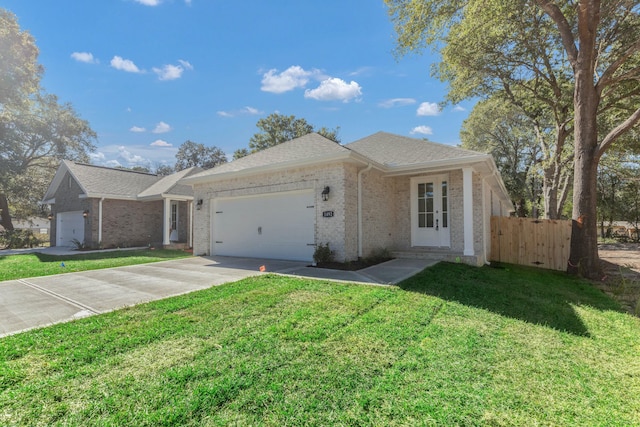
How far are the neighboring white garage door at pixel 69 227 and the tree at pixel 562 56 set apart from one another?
60.8 feet

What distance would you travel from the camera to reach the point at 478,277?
689cm

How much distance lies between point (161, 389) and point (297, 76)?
16.2 m

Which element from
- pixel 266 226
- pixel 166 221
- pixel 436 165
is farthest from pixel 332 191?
pixel 166 221

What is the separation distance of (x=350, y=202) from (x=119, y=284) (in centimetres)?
576

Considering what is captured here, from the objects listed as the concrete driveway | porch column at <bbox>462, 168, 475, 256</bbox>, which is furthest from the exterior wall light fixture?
porch column at <bbox>462, 168, 475, 256</bbox>

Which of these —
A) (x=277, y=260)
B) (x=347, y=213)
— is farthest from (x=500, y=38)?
(x=277, y=260)

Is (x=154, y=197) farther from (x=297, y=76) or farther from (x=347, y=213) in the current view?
(x=347, y=213)

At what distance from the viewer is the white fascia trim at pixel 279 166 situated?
775 cm

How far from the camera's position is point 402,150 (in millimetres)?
10391

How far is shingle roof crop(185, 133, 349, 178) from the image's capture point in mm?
8367

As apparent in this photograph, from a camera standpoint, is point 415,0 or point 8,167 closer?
point 415,0

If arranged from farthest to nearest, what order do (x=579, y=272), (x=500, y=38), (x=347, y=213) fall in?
(x=500, y=38), (x=579, y=272), (x=347, y=213)

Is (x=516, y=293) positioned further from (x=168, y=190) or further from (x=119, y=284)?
(x=168, y=190)

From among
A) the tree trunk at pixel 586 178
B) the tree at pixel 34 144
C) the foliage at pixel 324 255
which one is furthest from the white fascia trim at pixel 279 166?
the tree at pixel 34 144
